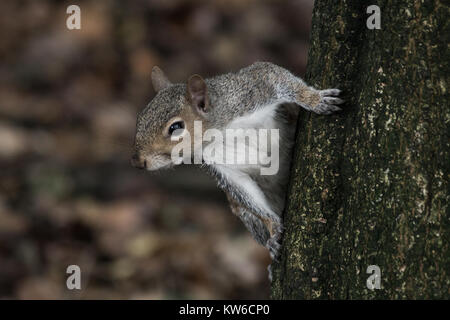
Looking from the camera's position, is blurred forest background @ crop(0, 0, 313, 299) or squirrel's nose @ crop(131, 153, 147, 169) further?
blurred forest background @ crop(0, 0, 313, 299)

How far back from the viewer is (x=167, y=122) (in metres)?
2.21

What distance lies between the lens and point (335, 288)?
5.66 feet

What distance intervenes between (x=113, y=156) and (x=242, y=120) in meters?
2.09

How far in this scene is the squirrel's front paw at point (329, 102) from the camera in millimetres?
1852

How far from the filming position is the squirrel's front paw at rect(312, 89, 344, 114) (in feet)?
6.07

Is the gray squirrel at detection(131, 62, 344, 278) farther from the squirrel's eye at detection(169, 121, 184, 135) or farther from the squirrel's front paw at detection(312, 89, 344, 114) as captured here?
the squirrel's front paw at detection(312, 89, 344, 114)

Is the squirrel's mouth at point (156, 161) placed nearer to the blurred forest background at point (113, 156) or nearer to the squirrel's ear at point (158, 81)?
the blurred forest background at point (113, 156)

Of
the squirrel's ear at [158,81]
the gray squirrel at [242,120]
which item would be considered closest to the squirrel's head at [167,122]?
the gray squirrel at [242,120]

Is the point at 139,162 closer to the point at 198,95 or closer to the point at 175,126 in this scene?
the point at 175,126

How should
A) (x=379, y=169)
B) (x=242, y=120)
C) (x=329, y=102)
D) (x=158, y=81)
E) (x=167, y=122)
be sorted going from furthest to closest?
(x=158, y=81) < (x=242, y=120) < (x=167, y=122) < (x=329, y=102) < (x=379, y=169)

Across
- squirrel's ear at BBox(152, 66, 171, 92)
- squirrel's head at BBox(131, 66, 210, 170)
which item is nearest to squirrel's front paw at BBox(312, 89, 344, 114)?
squirrel's head at BBox(131, 66, 210, 170)

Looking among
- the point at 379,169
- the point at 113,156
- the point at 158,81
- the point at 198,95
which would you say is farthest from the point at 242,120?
the point at 113,156

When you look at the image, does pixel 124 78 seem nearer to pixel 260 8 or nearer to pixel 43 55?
pixel 43 55

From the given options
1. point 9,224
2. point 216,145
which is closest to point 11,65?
point 9,224
